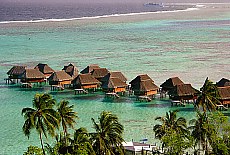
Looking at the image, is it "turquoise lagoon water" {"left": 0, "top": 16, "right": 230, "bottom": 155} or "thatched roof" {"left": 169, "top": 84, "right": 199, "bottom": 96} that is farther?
"thatched roof" {"left": 169, "top": 84, "right": 199, "bottom": 96}

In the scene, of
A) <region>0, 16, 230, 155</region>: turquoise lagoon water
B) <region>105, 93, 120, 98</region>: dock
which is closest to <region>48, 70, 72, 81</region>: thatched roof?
<region>0, 16, 230, 155</region>: turquoise lagoon water

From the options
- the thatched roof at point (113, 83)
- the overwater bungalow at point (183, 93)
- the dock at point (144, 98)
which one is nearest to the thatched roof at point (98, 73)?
the thatched roof at point (113, 83)

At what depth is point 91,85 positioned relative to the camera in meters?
39.4

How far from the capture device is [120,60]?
188 ft

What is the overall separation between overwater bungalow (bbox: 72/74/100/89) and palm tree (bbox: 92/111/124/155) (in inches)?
680

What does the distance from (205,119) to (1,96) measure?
2119 cm

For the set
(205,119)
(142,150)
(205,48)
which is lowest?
(142,150)

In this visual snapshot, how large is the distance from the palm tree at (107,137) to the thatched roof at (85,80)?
17.3m

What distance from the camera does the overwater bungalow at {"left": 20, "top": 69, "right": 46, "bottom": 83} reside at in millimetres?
41750

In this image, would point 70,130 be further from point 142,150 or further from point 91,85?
point 91,85

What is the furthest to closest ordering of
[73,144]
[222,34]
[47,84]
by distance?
[222,34] → [47,84] → [73,144]

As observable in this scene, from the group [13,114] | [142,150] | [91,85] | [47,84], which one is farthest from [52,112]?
[47,84]

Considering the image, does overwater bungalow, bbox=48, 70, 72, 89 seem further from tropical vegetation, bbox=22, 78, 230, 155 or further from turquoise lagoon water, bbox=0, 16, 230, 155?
tropical vegetation, bbox=22, 78, 230, 155

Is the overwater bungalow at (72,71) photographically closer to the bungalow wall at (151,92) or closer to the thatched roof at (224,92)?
the bungalow wall at (151,92)
